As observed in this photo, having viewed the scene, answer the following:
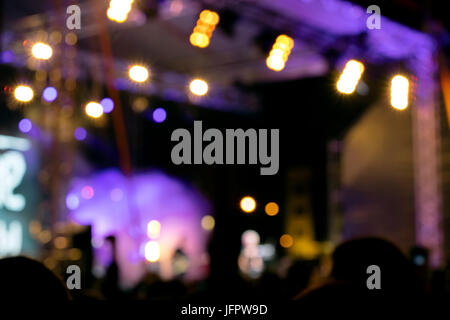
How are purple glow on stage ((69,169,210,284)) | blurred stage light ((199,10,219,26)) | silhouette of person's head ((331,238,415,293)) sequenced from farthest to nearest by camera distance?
purple glow on stage ((69,169,210,284)), blurred stage light ((199,10,219,26)), silhouette of person's head ((331,238,415,293))

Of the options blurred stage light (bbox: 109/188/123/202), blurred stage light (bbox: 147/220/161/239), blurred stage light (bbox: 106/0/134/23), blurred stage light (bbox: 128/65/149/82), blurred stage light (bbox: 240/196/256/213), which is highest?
blurred stage light (bbox: 106/0/134/23)

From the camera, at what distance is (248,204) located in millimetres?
10867

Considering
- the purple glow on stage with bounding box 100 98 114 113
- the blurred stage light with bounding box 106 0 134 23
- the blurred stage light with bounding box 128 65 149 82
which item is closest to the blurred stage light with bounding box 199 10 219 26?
the blurred stage light with bounding box 128 65 149 82

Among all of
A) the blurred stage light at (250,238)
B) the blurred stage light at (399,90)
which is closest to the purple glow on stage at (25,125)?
the blurred stage light at (250,238)

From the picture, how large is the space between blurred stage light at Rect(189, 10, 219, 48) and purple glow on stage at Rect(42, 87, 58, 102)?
6.69ft

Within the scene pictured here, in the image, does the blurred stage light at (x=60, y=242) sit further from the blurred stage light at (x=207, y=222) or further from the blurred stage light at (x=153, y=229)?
the blurred stage light at (x=207, y=222)

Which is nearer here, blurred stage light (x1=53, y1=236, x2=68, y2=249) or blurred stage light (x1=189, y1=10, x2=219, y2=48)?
blurred stage light (x1=189, y1=10, x2=219, y2=48)

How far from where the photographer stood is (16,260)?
1.86 metres

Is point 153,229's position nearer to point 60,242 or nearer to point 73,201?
point 73,201

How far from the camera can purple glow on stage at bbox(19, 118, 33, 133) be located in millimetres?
8406

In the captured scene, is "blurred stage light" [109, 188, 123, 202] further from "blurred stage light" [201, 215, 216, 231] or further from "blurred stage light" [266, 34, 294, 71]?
"blurred stage light" [266, 34, 294, 71]

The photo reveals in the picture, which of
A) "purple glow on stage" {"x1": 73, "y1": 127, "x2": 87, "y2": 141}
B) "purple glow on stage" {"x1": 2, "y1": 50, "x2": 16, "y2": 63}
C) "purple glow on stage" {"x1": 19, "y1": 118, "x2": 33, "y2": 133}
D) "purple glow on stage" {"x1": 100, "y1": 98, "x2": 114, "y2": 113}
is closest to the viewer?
"purple glow on stage" {"x1": 2, "y1": 50, "x2": 16, "y2": 63}

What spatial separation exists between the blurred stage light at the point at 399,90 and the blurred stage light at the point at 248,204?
6811 millimetres

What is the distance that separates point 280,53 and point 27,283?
4431 mm
